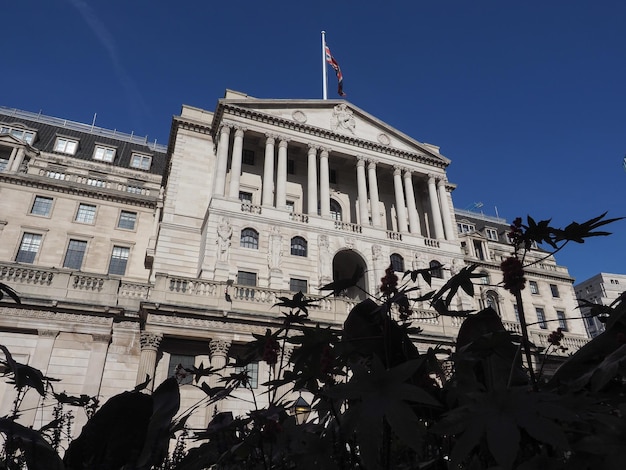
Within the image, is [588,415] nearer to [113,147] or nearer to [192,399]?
[192,399]

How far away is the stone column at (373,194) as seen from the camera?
33.5 meters

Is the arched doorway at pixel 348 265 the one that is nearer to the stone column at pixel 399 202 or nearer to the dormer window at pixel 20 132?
the stone column at pixel 399 202

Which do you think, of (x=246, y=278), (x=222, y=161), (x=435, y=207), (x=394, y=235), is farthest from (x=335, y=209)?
(x=246, y=278)

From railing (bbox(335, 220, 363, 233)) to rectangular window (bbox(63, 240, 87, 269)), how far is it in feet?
69.0

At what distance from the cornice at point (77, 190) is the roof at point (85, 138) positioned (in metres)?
7.33

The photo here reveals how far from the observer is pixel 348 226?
3212cm

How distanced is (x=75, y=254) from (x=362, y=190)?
79.3 ft

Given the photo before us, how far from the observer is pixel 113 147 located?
147 ft

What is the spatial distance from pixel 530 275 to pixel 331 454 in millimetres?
50911

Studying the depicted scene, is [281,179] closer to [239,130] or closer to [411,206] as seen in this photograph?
[239,130]

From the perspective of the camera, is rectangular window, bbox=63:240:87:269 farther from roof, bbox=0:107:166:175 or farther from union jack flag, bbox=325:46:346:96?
union jack flag, bbox=325:46:346:96

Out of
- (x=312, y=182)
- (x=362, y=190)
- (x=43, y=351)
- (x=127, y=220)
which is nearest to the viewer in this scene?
(x=43, y=351)

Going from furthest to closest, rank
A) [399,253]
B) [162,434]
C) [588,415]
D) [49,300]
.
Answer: [399,253], [49,300], [162,434], [588,415]

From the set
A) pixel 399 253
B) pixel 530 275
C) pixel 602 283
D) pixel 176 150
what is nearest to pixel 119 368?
pixel 176 150
